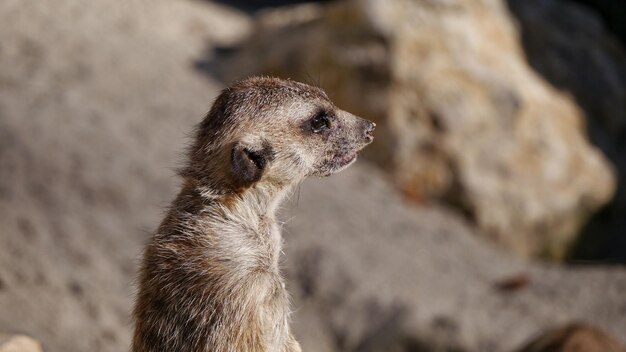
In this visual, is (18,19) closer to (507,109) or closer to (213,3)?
(213,3)

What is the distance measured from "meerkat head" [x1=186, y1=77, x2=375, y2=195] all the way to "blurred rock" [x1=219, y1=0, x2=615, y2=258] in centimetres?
406

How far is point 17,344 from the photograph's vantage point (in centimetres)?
402

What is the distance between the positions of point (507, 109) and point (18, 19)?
4.16 m

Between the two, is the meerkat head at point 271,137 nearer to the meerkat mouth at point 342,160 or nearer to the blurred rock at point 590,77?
the meerkat mouth at point 342,160

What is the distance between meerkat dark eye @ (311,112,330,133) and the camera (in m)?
3.76

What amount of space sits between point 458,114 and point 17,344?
4839mm

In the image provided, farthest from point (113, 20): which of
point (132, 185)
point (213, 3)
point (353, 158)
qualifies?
point (353, 158)

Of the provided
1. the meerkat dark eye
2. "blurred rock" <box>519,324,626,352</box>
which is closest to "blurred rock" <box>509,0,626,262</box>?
"blurred rock" <box>519,324,626,352</box>

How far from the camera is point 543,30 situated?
28.9 ft

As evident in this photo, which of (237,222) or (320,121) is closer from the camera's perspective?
(237,222)

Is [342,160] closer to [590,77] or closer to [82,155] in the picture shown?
[82,155]

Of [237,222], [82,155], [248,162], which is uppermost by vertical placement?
[248,162]

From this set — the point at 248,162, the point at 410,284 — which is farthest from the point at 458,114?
the point at 248,162

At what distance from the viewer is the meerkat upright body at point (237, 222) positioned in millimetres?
3402
